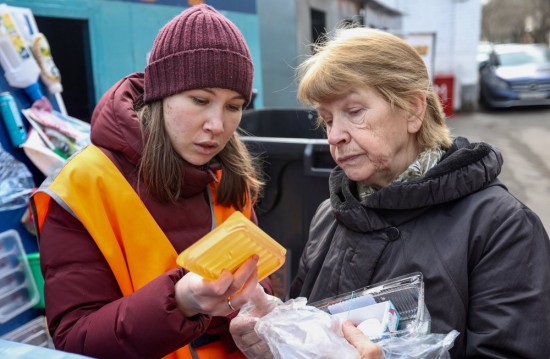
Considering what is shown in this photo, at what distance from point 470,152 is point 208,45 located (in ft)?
2.60

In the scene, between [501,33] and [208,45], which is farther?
[501,33]

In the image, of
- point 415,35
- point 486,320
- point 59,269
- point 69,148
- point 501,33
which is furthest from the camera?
point 501,33

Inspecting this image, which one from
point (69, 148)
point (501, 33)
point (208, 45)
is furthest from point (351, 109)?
point (501, 33)

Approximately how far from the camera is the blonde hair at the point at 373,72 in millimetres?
1396

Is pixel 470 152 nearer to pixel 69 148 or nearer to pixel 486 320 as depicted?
pixel 486 320

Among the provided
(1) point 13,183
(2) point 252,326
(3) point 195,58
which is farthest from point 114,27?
Answer: (2) point 252,326

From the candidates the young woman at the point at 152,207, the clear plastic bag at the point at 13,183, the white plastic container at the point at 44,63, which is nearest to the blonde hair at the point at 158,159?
the young woman at the point at 152,207

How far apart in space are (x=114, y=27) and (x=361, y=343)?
3.20m

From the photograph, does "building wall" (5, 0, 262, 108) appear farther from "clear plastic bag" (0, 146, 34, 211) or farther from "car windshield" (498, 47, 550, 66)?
"car windshield" (498, 47, 550, 66)

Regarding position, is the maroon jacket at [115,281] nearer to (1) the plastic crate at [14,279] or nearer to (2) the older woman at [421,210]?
(2) the older woman at [421,210]

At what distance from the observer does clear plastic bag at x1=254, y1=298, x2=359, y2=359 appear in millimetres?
1096

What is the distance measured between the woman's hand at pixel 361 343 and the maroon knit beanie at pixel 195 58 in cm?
77

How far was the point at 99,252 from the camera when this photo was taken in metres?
1.37

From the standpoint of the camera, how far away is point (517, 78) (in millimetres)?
14383
